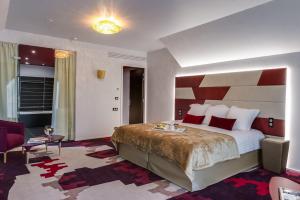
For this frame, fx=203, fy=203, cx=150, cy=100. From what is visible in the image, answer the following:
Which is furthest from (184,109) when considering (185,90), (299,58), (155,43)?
(299,58)

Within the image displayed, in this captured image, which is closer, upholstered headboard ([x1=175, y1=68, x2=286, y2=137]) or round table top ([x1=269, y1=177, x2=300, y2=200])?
round table top ([x1=269, y1=177, x2=300, y2=200])

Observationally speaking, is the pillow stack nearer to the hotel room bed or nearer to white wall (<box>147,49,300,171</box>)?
the hotel room bed

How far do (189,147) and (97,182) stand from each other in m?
1.42

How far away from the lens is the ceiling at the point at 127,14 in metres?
3.12

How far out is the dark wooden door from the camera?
23.0 feet

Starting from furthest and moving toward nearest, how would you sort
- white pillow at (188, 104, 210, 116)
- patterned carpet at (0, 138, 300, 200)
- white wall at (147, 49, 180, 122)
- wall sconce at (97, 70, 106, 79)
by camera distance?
white wall at (147, 49, 180, 122) < wall sconce at (97, 70, 106, 79) < white pillow at (188, 104, 210, 116) < patterned carpet at (0, 138, 300, 200)

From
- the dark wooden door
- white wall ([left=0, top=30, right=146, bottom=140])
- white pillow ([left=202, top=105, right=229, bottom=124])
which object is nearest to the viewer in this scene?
white pillow ([left=202, top=105, right=229, bottom=124])

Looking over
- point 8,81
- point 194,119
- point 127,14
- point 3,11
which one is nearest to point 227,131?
point 194,119

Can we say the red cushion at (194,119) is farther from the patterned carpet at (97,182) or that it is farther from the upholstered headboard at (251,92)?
the patterned carpet at (97,182)

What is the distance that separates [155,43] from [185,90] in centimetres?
152

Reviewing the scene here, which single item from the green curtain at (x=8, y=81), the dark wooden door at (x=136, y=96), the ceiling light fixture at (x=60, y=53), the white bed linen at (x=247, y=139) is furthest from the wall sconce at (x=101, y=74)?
the white bed linen at (x=247, y=139)

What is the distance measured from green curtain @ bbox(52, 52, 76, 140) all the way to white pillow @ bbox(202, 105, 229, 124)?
3409 millimetres

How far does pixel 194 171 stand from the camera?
105 inches

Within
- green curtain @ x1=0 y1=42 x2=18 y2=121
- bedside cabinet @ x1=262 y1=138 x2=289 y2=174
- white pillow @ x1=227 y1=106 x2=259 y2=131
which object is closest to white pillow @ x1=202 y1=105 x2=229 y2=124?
white pillow @ x1=227 y1=106 x2=259 y2=131
